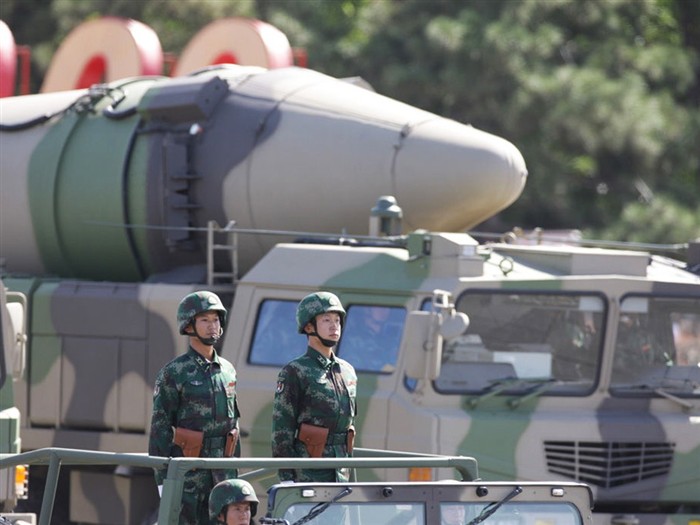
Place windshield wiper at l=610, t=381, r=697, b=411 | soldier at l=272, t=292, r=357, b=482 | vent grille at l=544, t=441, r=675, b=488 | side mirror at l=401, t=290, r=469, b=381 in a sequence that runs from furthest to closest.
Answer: windshield wiper at l=610, t=381, r=697, b=411 < vent grille at l=544, t=441, r=675, b=488 < side mirror at l=401, t=290, r=469, b=381 < soldier at l=272, t=292, r=357, b=482

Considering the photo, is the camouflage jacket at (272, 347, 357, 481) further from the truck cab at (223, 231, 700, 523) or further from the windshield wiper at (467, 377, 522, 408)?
the windshield wiper at (467, 377, 522, 408)

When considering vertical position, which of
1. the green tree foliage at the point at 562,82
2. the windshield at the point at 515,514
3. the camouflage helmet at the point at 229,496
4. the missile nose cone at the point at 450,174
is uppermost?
the green tree foliage at the point at 562,82

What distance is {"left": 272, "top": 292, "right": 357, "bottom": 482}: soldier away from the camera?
6992mm

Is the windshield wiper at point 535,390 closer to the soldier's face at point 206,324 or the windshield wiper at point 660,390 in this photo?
the windshield wiper at point 660,390

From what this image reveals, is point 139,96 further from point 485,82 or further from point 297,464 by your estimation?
point 485,82

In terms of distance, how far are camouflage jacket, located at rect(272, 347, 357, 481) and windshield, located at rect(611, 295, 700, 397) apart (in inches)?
93.4

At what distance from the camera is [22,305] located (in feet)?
29.7

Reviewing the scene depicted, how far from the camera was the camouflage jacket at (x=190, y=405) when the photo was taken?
22.5 feet

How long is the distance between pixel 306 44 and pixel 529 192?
12.4 ft

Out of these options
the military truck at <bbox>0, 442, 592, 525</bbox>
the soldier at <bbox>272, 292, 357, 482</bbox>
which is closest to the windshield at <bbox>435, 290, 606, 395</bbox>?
the soldier at <bbox>272, 292, 357, 482</bbox>

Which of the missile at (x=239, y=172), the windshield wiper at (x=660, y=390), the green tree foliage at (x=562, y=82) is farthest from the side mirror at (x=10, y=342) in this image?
the green tree foliage at (x=562, y=82)

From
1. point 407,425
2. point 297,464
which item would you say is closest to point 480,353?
point 407,425

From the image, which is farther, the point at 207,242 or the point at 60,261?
the point at 60,261

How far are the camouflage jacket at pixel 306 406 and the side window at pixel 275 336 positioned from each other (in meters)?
1.86
